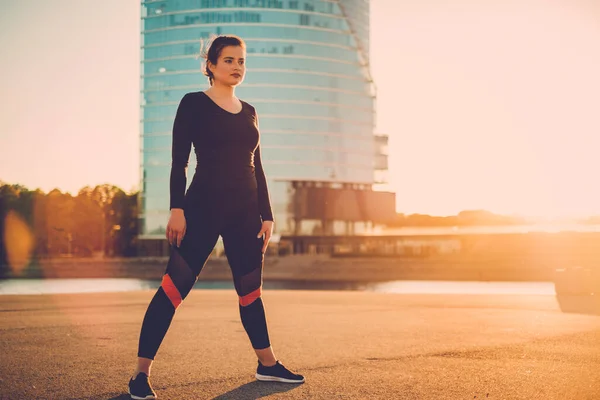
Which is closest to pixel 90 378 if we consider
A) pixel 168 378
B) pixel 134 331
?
pixel 168 378

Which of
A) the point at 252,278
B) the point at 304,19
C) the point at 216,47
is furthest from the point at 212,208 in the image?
the point at 304,19

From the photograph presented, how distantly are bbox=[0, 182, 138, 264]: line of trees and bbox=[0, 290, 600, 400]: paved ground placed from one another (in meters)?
84.7

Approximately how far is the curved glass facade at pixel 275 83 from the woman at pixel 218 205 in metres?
100

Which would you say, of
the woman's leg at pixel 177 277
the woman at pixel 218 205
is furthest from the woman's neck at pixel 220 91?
the woman's leg at pixel 177 277

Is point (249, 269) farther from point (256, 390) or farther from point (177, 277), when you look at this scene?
point (256, 390)

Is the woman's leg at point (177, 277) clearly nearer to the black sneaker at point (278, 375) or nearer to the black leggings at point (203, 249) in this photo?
the black leggings at point (203, 249)

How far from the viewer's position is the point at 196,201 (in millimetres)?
4500

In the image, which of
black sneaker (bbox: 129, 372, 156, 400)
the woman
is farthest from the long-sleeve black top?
black sneaker (bbox: 129, 372, 156, 400)

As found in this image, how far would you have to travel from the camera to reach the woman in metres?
4.47

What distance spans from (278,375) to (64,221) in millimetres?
94425

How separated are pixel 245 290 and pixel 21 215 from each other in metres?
95.0

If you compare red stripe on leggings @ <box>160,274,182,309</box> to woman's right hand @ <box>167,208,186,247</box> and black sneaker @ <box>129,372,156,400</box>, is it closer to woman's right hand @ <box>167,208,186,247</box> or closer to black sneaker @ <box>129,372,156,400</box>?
woman's right hand @ <box>167,208,186,247</box>

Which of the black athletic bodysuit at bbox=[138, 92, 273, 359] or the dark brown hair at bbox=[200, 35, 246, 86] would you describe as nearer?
the black athletic bodysuit at bbox=[138, 92, 273, 359]

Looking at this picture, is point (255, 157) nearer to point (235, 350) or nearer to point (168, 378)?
point (168, 378)
